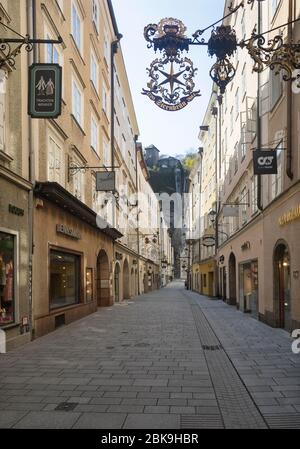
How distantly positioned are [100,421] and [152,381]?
7.77 ft

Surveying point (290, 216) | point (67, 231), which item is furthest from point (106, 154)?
point (290, 216)

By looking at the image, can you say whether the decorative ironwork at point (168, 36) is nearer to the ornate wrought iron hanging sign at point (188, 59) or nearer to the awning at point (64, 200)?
the ornate wrought iron hanging sign at point (188, 59)

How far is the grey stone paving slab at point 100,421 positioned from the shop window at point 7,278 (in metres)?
5.76

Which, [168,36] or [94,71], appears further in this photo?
[94,71]

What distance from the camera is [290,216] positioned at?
12977mm

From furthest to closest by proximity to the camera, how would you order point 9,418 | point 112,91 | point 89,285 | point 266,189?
point 112,91 → point 89,285 → point 266,189 → point 9,418

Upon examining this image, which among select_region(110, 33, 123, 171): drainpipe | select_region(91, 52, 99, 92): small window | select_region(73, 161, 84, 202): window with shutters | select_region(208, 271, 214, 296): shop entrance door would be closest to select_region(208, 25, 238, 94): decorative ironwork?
select_region(73, 161, 84, 202): window with shutters

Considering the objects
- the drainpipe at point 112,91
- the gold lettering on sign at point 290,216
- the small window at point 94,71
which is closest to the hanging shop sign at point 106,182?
the small window at point 94,71

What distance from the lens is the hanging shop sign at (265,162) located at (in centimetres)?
1411

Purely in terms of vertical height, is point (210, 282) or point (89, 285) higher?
point (89, 285)

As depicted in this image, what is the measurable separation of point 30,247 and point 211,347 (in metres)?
5.52

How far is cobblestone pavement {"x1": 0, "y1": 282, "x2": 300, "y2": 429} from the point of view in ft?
19.6

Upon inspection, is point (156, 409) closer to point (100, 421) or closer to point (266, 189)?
point (100, 421)

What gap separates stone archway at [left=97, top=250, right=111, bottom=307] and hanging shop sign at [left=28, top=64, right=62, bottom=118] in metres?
17.3
